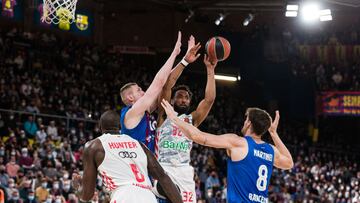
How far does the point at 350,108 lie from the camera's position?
89.5 ft

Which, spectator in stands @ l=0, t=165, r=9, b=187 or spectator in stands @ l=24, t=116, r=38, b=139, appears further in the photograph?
spectator in stands @ l=24, t=116, r=38, b=139

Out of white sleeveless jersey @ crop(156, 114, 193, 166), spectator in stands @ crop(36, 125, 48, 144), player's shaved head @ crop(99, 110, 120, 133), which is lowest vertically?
spectator in stands @ crop(36, 125, 48, 144)

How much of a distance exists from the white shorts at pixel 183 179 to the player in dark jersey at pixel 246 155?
4.25 feet

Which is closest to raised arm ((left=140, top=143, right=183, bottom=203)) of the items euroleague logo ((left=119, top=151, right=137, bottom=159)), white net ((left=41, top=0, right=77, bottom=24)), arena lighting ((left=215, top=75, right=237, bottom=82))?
euroleague logo ((left=119, top=151, right=137, bottom=159))

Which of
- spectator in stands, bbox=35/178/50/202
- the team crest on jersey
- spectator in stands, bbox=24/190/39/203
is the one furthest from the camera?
the team crest on jersey

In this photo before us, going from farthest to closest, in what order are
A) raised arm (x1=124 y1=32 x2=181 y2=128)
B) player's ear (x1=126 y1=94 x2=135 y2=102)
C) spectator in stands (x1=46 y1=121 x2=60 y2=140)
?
spectator in stands (x1=46 y1=121 x2=60 y2=140)
player's ear (x1=126 y1=94 x2=135 y2=102)
raised arm (x1=124 y1=32 x2=181 y2=128)

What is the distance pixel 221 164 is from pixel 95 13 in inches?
394

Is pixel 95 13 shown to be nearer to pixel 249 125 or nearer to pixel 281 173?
pixel 281 173

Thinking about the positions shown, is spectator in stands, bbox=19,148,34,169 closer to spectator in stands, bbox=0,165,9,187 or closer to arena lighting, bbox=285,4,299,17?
spectator in stands, bbox=0,165,9,187

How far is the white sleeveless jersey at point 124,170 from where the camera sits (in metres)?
5.48

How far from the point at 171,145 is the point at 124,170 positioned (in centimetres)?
200

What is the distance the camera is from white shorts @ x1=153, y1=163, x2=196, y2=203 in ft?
24.4

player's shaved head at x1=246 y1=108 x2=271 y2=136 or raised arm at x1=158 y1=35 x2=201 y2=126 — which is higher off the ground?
raised arm at x1=158 y1=35 x2=201 y2=126

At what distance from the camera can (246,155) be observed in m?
6.12
